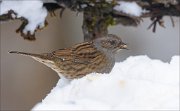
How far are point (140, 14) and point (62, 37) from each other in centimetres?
252

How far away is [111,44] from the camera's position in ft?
9.80

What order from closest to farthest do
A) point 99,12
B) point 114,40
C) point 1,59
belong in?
point 99,12 < point 114,40 < point 1,59

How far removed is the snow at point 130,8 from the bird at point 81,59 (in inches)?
7.6

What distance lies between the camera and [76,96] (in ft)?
4.60

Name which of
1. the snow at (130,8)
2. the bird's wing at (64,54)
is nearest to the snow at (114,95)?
the snow at (130,8)

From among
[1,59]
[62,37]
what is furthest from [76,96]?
[62,37]

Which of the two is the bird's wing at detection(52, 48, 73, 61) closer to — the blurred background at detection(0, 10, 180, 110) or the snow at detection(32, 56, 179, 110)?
the snow at detection(32, 56, 179, 110)

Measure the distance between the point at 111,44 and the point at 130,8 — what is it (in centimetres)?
32

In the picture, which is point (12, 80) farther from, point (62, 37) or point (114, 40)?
point (114, 40)

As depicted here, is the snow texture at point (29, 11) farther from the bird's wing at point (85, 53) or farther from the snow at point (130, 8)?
the snow at point (130, 8)

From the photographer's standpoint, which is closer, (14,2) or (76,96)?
(76,96)

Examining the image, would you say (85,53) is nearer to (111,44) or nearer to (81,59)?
(81,59)

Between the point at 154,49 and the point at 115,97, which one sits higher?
the point at 115,97

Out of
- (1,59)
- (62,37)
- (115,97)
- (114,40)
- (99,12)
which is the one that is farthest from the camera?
(62,37)
